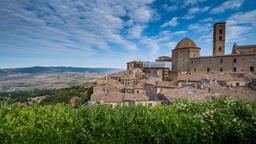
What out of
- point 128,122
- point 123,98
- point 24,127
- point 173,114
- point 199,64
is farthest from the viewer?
point 199,64

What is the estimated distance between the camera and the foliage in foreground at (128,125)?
471 cm

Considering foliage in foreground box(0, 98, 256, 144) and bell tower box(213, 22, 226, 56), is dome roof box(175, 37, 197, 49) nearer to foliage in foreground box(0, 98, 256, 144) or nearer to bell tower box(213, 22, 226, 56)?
bell tower box(213, 22, 226, 56)

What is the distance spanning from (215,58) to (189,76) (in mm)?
14655

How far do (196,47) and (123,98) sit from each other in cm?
3761

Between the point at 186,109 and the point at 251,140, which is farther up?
the point at 186,109

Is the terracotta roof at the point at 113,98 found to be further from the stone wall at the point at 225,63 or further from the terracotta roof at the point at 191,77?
the stone wall at the point at 225,63

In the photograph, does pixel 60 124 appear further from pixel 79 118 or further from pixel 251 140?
pixel 251 140

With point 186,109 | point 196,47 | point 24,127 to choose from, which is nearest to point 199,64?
point 196,47

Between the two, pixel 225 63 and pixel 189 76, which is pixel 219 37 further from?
pixel 189 76

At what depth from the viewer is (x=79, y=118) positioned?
5254mm

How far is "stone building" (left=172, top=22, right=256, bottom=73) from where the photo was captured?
4244cm

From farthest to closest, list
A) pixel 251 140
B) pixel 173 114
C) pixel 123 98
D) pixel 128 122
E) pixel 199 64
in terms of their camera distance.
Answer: pixel 199 64
pixel 123 98
pixel 173 114
pixel 128 122
pixel 251 140

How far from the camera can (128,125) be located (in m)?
5.15

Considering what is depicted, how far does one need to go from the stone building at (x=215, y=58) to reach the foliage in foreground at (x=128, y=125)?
44441mm
